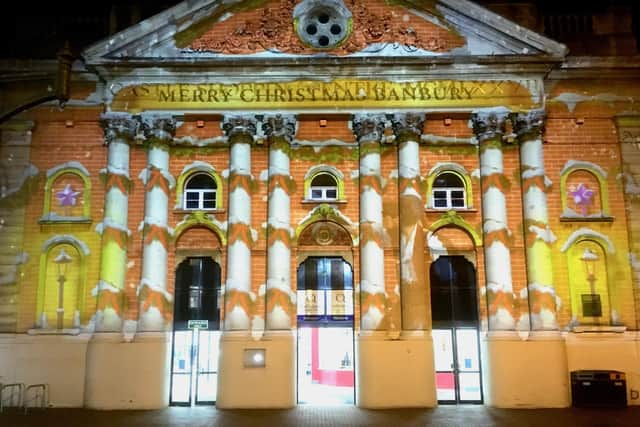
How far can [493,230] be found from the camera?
19.5 m

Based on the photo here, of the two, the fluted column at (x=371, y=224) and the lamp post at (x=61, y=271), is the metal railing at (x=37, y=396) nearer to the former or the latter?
the lamp post at (x=61, y=271)

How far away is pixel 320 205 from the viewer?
20031 millimetres

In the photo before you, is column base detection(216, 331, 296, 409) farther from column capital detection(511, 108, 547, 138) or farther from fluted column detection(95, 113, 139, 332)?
column capital detection(511, 108, 547, 138)

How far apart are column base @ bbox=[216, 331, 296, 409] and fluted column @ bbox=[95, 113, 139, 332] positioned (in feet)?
11.4

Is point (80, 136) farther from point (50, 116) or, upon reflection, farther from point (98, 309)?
point (98, 309)

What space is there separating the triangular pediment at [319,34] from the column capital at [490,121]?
1.71 m

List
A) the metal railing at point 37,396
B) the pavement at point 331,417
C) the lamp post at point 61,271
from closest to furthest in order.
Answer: the pavement at point 331,417 → the metal railing at point 37,396 → the lamp post at point 61,271

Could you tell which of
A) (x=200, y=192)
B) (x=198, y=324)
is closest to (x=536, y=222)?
(x=200, y=192)

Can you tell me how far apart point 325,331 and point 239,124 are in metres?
6.98

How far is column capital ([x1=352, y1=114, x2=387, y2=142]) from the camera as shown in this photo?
65.3ft

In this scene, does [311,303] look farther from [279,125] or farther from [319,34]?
[319,34]

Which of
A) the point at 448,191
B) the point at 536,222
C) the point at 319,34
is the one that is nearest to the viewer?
the point at 536,222

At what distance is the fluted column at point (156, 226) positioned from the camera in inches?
756

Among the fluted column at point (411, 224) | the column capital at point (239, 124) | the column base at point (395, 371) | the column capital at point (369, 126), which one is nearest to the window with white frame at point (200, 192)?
the column capital at point (239, 124)
